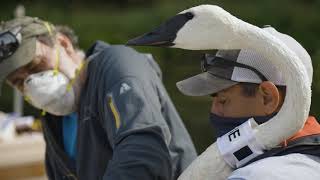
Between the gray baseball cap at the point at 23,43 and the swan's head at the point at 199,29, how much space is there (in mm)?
1221

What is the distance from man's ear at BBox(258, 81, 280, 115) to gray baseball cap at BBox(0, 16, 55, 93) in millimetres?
1400

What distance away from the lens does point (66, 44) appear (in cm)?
329

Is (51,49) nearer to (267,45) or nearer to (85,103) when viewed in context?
(85,103)

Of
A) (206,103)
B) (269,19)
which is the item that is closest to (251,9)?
(269,19)

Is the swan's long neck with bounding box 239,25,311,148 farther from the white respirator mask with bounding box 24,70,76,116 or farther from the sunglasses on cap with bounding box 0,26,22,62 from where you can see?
the sunglasses on cap with bounding box 0,26,22,62

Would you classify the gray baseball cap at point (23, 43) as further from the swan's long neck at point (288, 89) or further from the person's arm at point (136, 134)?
the swan's long neck at point (288, 89)

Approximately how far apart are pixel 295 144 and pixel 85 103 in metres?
1.19

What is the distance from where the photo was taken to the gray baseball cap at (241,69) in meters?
2.00

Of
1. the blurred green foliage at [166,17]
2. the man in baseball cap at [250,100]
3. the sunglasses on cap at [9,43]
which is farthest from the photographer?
the blurred green foliage at [166,17]

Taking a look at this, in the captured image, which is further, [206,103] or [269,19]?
[206,103]

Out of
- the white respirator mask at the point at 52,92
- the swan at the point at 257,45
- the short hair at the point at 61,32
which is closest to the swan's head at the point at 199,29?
the swan at the point at 257,45

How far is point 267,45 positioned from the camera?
1.95m

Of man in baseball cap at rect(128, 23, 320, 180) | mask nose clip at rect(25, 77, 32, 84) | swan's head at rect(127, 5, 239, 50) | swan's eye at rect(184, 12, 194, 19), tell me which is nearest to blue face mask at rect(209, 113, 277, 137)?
man in baseball cap at rect(128, 23, 320, 180)

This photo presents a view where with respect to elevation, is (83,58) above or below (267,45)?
below
